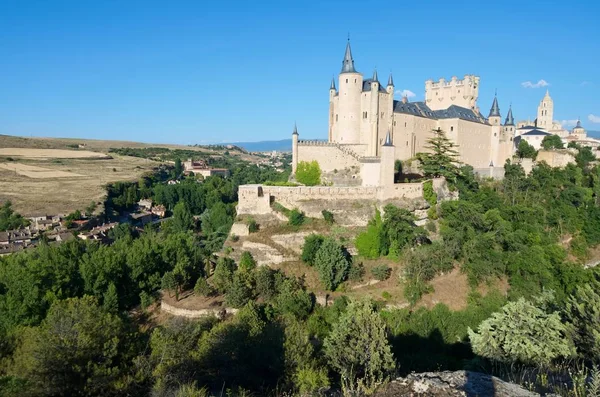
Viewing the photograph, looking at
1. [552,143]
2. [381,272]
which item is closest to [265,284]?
[381,272]

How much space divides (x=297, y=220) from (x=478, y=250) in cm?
1376

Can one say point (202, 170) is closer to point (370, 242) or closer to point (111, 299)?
point (111, 299)

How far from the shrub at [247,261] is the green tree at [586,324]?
19.6 m

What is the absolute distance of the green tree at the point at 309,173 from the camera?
39.5m

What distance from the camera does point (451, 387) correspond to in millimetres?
7797

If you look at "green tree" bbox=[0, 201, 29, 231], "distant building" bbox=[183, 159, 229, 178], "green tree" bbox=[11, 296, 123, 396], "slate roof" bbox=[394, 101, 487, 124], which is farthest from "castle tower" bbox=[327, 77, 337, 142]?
"distant building" bbox=[183, 159, 229, 178]

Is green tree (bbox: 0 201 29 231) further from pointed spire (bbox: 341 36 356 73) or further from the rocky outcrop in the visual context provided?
the rocky outcrop

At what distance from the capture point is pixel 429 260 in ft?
95.0

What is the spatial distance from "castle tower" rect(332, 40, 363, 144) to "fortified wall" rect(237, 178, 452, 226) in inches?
344

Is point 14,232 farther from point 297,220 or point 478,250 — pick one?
point 478,250

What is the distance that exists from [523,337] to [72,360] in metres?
17.0

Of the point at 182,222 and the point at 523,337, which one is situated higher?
the point at 523,337

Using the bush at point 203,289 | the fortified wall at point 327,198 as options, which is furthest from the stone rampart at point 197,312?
the fortified wall at point 327,198

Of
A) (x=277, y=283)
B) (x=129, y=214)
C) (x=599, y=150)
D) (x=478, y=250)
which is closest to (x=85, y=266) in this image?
(x=277, y=283)
